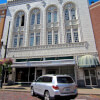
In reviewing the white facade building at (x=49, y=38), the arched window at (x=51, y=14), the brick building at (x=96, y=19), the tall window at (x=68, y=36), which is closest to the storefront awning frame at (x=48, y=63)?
the white facade building at (x=49, y=38)

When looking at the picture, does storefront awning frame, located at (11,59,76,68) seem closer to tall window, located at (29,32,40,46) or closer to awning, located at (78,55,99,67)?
awning, located at (78,55,99,67)

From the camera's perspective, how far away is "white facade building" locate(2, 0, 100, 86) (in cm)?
1481

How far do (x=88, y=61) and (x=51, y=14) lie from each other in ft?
36.2

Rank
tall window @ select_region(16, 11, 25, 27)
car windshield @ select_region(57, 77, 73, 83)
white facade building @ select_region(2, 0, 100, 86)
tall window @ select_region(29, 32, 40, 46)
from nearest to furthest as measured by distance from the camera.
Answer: car windshield @ select_region(57, 77, 73, 83) < white facade building @ select_region(2, 0, 100, 86) < tall window @ select_region(29, 32, 40, 46) < tall window @ select_region(16, 11, 25, 27)

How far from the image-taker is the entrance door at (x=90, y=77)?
13.6 m

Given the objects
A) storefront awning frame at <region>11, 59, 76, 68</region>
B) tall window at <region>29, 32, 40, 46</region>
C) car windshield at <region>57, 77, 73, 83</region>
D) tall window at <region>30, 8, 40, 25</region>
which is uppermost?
tall window at <region>30, 8, 40, 25</region>

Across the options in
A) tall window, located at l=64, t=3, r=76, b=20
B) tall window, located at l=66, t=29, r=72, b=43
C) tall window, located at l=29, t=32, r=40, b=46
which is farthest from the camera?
tall window, located at l=64, t=3, r=76, b=20

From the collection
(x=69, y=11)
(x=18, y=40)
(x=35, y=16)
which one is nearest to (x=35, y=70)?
(x=18, y=40)

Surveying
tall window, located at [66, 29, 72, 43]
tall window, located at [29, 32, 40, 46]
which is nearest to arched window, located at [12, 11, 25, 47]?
tall window, located at [29, 32, 40, 46]

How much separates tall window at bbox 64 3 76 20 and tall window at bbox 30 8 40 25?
17.5 feet

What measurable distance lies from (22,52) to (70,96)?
1257 cm

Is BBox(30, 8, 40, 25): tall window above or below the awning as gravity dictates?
above

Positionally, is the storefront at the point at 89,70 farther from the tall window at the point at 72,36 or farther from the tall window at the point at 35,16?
the tall window at the point at 35,16

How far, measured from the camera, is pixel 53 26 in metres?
17.5
